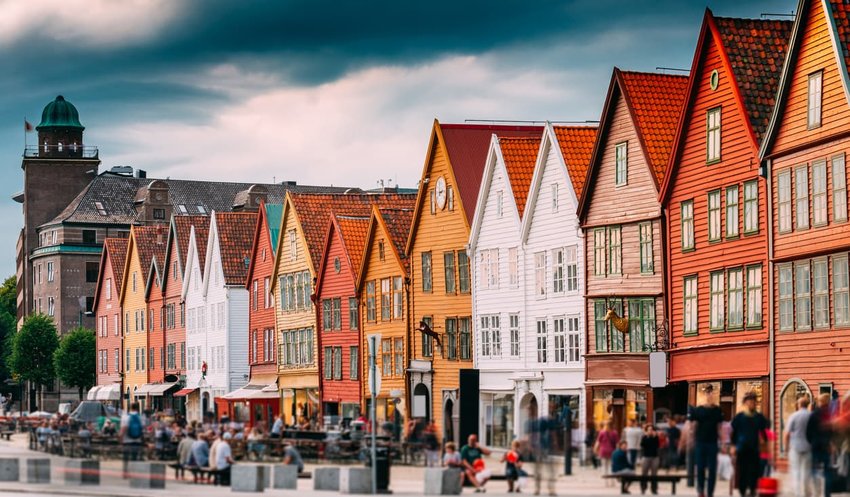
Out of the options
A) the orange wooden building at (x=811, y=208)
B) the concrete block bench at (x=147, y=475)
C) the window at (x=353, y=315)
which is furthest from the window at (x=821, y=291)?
the window at (x=353, y=315)

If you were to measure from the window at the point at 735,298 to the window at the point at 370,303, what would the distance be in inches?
1129

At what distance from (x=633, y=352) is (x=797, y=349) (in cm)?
1000

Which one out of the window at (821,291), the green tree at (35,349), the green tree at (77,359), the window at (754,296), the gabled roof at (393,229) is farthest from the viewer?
the green tree at (35,349)

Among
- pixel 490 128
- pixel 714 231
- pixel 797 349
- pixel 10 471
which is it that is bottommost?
pixel 10 471

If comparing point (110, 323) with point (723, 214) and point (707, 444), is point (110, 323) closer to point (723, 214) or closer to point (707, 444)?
point (723, 214)

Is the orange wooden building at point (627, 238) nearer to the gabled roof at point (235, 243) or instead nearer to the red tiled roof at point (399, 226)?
the red tiled roof at point (399, 226)

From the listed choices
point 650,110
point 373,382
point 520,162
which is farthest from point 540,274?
point 373,382

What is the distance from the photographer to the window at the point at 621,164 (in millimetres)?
57375

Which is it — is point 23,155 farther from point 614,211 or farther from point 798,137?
point 798,137

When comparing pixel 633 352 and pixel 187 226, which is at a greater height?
pixel 187 226

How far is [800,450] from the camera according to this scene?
99.8 ft

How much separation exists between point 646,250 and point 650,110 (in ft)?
15.7

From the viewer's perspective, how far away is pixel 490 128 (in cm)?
7175

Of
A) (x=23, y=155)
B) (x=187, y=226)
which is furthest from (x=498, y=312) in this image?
(x=23, y=155)
